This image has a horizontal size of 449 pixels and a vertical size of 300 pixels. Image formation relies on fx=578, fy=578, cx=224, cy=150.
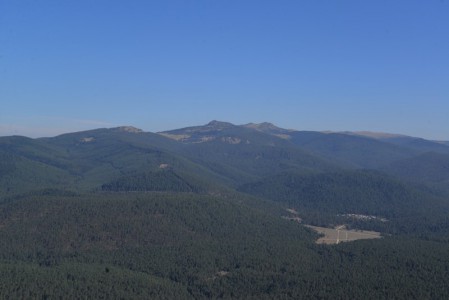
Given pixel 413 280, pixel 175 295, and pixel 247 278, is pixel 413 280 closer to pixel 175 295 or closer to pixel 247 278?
pixel 247 278

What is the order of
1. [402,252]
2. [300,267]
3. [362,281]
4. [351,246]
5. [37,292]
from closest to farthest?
1. [37,292]
2. [362,281]
3. [300,267]
4. [402,252]
5. [351,246]

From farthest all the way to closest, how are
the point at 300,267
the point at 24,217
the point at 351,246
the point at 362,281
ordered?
1. the point at 24,217
2. the point at 351,246
3. the point at 300,267
4. the point at 362,281

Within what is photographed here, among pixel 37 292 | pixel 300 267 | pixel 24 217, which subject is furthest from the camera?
pixel 24 217

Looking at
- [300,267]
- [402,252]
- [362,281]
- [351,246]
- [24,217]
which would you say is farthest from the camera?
[24,217]

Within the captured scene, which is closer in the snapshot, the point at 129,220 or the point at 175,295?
the point at 175,295

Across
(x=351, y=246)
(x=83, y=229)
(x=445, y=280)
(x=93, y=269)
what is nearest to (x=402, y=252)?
(x=351, y=246)

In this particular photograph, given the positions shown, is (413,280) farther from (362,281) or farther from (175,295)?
(175,295)

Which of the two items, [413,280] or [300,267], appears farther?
[300,267]

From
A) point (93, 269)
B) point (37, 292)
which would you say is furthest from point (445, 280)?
point (37, 292)
